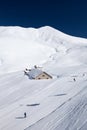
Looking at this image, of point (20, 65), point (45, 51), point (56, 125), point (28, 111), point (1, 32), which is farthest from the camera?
point (1, 32)

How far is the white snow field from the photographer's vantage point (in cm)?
2162

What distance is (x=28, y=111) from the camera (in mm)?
29484

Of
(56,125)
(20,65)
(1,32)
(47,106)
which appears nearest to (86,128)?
(56,125)

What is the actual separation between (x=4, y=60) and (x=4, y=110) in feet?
285

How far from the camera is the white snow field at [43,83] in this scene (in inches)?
851

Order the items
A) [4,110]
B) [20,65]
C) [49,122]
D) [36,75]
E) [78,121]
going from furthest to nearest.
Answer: [20,65], [36,75], [4,110], [49,122], [78,121]

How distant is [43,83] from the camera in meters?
49.8

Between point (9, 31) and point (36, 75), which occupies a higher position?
point (9, 31)

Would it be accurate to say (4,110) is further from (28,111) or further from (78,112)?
(78,112)

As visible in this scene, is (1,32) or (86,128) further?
(1,32)

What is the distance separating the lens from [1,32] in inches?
7013

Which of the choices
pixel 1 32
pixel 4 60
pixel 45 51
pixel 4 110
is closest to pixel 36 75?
pixel 4 110

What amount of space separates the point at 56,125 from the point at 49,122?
1.54 m

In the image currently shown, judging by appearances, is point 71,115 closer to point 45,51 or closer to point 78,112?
point 78,112
